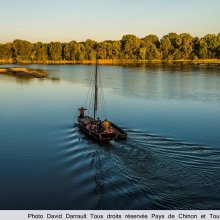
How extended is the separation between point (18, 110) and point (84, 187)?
39.6 meters

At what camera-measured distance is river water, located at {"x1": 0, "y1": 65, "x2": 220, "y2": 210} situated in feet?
83.4

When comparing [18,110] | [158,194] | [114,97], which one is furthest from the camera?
[114,97]

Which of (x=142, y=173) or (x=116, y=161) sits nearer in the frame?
(x=142, y=173)

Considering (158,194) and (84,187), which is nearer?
(158,194)

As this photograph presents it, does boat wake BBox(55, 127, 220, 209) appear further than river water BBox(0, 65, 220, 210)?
No

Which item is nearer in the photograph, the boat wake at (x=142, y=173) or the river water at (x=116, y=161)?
the boat wake at (x=142, y=173)

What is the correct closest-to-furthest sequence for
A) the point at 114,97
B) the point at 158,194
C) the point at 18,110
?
the point at 158,194
the point at 18,110
the point at 114,97

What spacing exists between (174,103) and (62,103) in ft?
82.2

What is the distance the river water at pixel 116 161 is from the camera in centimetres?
2541

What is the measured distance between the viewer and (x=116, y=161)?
110 ft
